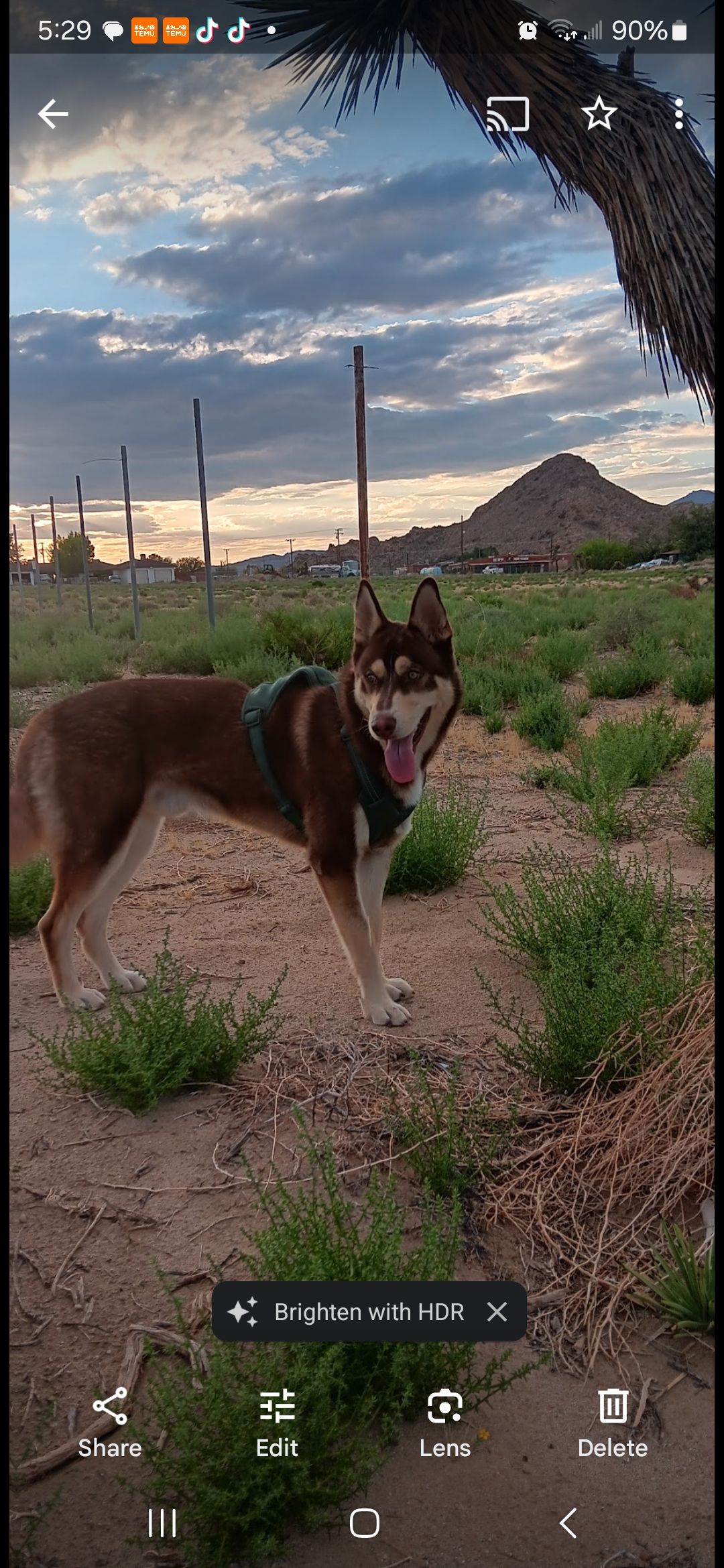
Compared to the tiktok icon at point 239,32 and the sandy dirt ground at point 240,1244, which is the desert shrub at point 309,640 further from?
the tiktok icon at point 239,32

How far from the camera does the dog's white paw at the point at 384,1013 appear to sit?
4.21m

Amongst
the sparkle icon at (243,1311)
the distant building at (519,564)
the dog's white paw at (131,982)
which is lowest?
the dog's white paw at (131,982)

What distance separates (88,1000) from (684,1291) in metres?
2.77

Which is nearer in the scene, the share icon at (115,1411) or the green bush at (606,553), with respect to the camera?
the share icon at (115,1411)

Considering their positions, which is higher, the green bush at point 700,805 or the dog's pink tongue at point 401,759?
the dog's pink tongue at point 401,759

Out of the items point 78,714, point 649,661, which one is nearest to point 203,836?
point 78,714

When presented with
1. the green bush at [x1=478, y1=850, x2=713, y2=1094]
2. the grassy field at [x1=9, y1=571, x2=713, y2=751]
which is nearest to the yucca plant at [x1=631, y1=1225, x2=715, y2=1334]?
the green bush at [x1=478, y1=850, x2=713, y2=1094]

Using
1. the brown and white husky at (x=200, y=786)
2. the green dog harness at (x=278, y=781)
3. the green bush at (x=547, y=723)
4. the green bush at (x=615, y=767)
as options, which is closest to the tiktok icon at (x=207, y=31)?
the brown and white husky at (x=200, y=786)

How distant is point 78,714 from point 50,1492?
9.55 ft

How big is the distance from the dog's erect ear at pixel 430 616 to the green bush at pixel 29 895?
286 cm

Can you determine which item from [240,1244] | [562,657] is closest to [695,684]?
[562,657]

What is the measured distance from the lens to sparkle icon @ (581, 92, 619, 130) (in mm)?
2357

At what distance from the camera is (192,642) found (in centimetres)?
1590
